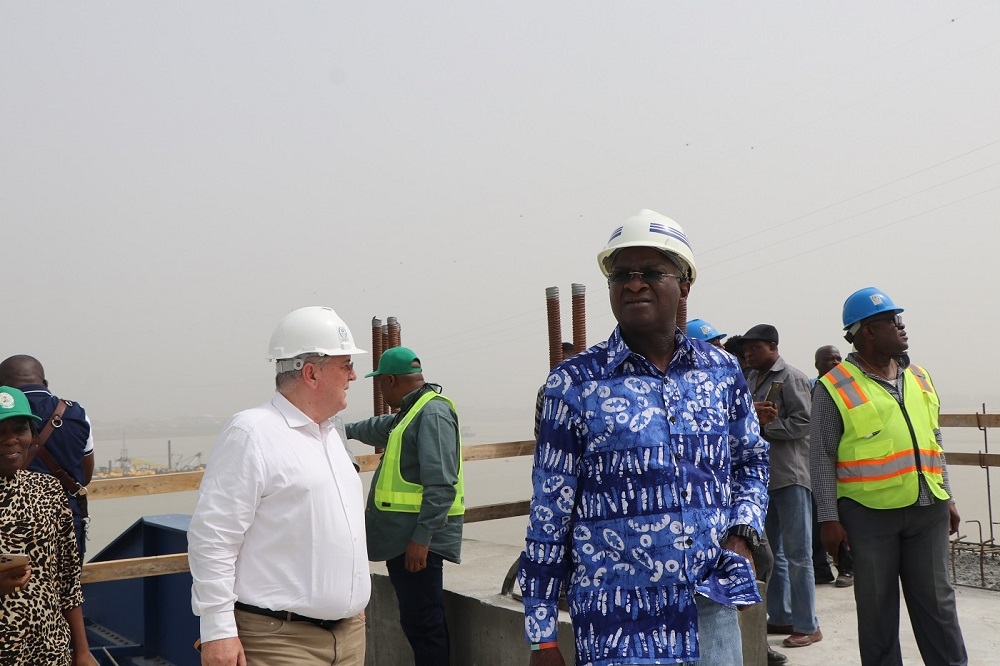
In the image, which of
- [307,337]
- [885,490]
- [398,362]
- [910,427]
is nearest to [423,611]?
[398,362]

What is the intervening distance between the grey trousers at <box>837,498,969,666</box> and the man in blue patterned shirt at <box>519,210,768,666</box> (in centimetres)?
225

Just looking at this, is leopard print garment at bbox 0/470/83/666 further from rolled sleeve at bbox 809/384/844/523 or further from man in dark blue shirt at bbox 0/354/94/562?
rolled sleeve at bbox 809/384/844/523

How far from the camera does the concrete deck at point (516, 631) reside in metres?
5.15

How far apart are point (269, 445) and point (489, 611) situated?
2480 mm

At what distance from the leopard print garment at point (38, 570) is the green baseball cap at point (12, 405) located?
25cm

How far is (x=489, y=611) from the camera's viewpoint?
527 centimetres

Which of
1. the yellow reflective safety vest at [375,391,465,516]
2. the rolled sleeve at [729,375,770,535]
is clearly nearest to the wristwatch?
the rolled sleeve at [729,375,770,535]

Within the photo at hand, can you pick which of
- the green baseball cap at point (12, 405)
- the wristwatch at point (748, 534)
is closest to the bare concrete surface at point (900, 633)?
the wristwatch at point (748, 534)

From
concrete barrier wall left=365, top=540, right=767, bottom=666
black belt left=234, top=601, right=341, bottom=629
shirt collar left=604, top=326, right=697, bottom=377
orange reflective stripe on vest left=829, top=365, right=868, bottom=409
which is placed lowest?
concrete barrier wall left=365, top=540, right=767, bottom=666

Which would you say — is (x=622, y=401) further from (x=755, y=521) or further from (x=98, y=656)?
(x=98, y=656)

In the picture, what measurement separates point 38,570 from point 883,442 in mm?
3799

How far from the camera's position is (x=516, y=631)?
5.01m

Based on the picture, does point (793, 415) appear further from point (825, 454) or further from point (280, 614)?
point (280, 614)

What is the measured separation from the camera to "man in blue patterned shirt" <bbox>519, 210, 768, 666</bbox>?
99.5 inches
